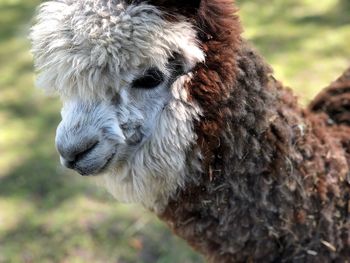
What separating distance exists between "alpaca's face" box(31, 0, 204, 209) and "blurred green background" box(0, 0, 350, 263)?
3.86 ft

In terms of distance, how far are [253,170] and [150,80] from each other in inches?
15.4

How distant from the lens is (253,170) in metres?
1.51

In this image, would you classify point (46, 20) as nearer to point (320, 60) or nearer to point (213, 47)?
point (213, 47)

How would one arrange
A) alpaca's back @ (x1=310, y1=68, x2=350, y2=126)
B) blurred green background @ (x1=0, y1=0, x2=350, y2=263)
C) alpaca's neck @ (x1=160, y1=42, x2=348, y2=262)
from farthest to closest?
1. blurred green background @ (x1=0, y1=0, x2=350, y2=263)
2. alpaca's back @ (x1=310, y1=68, x2=350, y2=126)
3. alpaca's neck @ (x1=160, y1=42, x2=348, y2=262)

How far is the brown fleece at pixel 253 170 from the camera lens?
1.39 metres

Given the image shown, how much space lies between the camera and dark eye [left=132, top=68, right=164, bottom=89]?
1373 millimetres

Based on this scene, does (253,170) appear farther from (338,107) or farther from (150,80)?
(338,107)

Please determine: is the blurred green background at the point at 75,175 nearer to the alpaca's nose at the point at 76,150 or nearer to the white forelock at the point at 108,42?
the alpaca's nose at the point at 76,150

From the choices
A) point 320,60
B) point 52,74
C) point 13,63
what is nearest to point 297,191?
point 52,74

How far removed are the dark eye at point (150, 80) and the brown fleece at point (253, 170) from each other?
0.29 feet

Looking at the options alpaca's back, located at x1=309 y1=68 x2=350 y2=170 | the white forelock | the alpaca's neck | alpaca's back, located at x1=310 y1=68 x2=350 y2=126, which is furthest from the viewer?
alpaca's back, located at x1=310 y1=68 x2=350 y2=126

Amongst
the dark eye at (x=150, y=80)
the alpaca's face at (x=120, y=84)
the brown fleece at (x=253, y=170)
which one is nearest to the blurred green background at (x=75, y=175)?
the brown fleece at (x=253, y=170)

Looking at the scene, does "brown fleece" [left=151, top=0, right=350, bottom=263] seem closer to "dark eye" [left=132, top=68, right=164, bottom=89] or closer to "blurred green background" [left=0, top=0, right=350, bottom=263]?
"dark eye" [left=132, top=68, right=164, bottom=89]

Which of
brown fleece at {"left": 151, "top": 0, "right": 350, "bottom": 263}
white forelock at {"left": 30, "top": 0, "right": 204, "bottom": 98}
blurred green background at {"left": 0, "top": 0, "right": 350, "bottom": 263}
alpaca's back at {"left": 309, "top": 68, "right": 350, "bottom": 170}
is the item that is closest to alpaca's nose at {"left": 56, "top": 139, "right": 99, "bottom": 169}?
white forelock at {"left": 30, "top": 0, "right": 204, "bottom": 98}
